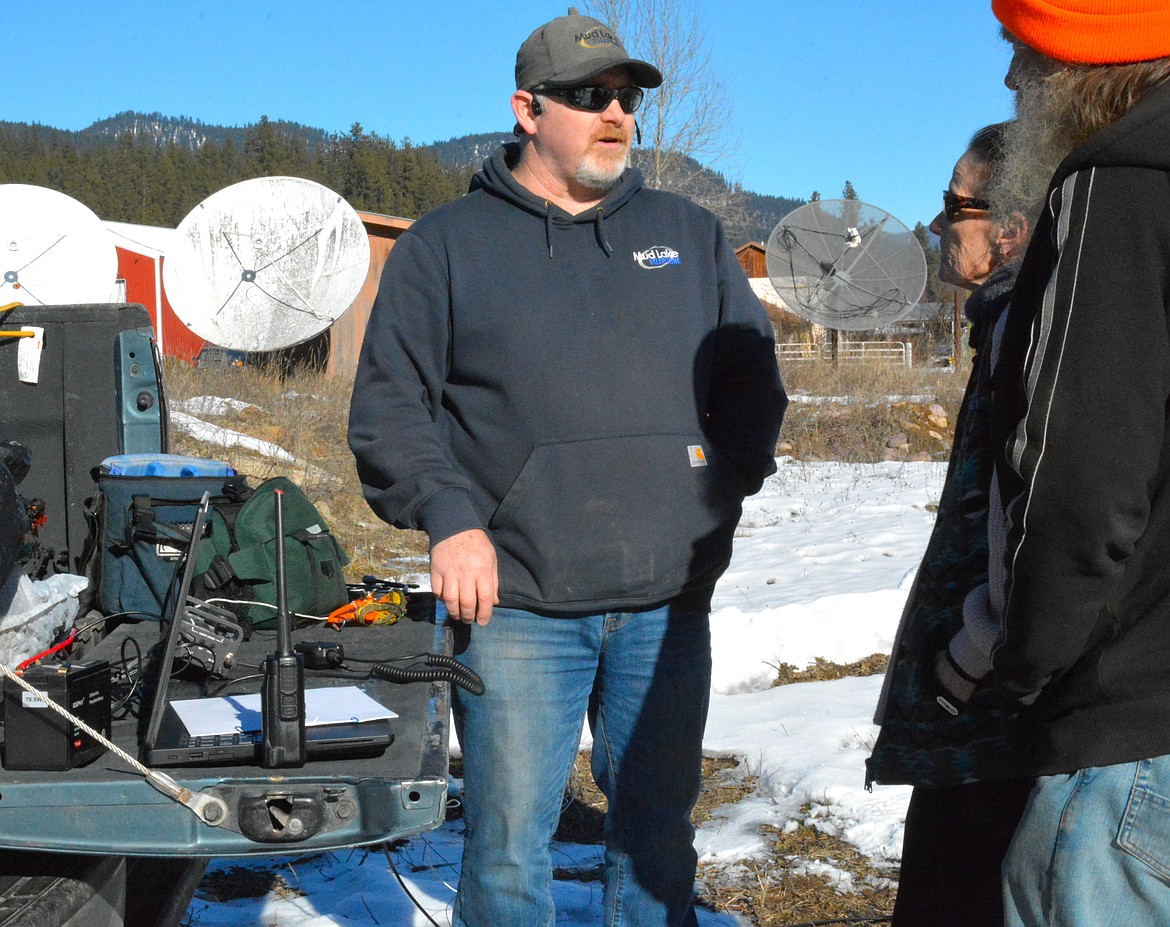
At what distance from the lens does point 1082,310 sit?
1.36 meters

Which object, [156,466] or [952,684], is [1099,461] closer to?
[952,684]

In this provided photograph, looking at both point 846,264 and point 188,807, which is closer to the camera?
point 188,807

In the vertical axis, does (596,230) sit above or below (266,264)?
below

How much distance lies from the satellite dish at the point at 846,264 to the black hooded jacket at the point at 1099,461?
65.7 ft

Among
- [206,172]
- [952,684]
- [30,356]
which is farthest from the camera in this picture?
[206,172]

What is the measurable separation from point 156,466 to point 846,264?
773 inches

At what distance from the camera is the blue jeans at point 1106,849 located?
1.39 metres

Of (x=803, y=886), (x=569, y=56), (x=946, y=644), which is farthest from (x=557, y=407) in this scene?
(x=803, y=886)

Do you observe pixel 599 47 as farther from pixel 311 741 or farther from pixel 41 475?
pixel 41 475

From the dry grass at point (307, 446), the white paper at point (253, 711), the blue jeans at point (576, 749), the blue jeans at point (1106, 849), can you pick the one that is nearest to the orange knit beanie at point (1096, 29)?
the blue jeans at point (1106, 849)

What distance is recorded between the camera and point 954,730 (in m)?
1.72

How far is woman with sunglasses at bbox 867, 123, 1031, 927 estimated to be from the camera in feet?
5.59

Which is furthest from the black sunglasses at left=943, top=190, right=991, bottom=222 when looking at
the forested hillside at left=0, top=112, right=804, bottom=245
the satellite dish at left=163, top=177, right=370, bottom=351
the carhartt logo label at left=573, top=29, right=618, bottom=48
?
the forested hillside at left=0, top=112, right=804, bottom=245

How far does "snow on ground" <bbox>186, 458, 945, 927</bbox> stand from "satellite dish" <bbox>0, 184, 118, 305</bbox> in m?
8.94
